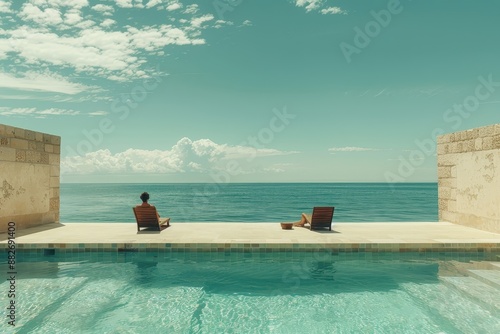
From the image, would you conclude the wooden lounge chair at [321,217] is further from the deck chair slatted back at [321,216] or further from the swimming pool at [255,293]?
the swimming pool at [255,293]

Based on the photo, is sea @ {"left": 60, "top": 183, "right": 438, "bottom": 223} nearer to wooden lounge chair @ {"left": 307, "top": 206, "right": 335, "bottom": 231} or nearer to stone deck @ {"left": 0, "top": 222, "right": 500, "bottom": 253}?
wooden lounge chair @ {"left": 307, "top": 206, "right": 335, "bottom": 231}

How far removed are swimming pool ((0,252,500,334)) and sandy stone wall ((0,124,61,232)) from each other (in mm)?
2912

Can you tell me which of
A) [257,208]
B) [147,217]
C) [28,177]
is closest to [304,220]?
[147,217]

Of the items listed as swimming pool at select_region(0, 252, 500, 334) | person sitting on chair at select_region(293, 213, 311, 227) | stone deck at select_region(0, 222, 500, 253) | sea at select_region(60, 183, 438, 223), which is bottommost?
sea at select_region(60, 183, 438, 223)

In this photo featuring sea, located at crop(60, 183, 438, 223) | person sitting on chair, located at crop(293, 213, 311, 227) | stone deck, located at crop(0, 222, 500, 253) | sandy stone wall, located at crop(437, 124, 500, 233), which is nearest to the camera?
stone deck, located at crop(0, 222, 500, 253)

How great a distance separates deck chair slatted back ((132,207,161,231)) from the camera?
952 cm

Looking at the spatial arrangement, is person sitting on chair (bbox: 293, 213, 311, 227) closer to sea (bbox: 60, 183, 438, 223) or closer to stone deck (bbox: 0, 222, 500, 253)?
stone deck (bbox: 0, 222, 500, 253)

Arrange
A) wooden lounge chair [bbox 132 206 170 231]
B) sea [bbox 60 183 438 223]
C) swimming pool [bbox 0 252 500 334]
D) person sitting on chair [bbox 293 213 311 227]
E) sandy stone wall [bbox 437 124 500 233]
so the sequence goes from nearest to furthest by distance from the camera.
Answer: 1. swimming pool [bbox 0 252 500 334]
2. wooden lounge chair [bbox 132 206 170 231]
3. sandy stone wall [bbox 437 124 500 233]
4. person sitting on chair [bbox 293 213 311 227]
5. sea [bbox 60 183 438 223]

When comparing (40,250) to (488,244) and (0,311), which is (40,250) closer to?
(0,311)

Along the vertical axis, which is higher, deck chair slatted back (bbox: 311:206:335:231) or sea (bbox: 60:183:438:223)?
deck chair slatted back (bbox: 311:206:335:231)

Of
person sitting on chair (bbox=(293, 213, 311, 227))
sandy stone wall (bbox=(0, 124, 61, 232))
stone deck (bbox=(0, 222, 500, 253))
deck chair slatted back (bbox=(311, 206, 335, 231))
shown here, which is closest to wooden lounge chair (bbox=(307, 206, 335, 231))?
deck chair slatted back (bbox=(311, 206, 335, 231))

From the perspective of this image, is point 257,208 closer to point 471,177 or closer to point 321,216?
point 471,177

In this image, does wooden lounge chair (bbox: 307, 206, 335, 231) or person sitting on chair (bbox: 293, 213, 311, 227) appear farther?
person sitting on chair (bbox: 293, 213, 311, 227)

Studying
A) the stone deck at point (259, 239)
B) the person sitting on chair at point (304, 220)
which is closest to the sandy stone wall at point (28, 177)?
the stone deck at point (259, 239)
